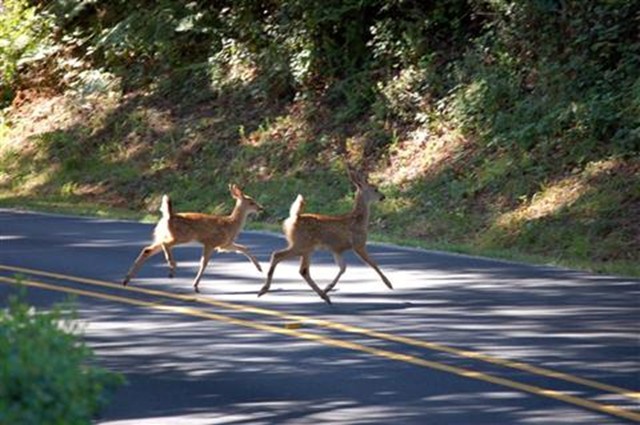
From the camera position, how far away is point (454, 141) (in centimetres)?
2656

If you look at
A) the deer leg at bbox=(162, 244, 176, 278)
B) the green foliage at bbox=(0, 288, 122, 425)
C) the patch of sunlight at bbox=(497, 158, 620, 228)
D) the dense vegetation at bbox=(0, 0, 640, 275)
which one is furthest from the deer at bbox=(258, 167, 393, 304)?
the green foliage at bbox=(0, 288, 122, 425)

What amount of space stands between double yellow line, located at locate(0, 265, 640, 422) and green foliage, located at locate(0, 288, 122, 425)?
3.45m

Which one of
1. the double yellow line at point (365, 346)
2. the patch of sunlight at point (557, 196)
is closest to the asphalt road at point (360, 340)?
the double yellow line at point (365, 346)

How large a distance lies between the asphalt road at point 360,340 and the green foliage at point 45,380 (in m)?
4.06

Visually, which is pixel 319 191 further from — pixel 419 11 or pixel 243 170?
pixel 419 11

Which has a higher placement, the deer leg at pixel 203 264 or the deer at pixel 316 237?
the deer at pixel 316 237

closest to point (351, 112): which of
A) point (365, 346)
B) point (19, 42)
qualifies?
point (19, 42)

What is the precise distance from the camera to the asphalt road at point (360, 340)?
1048cm

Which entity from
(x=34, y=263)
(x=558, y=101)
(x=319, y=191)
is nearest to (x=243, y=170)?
(x=319, y=191)

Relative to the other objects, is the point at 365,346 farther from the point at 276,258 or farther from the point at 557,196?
the point at 557,196

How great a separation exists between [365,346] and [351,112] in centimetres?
1711

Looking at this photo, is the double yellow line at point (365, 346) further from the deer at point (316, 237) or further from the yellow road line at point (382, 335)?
the deer at point (316, 237)

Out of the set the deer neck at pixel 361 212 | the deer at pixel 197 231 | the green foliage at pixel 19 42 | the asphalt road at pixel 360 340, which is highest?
the green foliage at pixel 19 42

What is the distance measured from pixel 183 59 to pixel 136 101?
149 centimetres
